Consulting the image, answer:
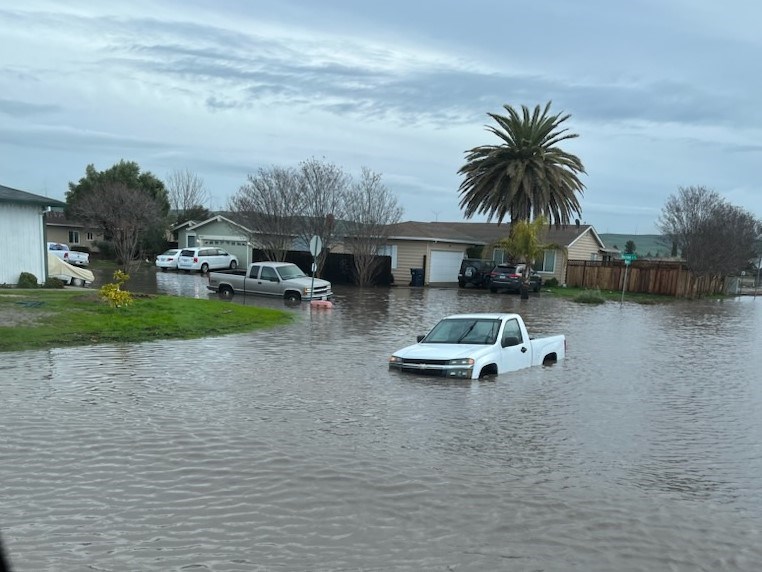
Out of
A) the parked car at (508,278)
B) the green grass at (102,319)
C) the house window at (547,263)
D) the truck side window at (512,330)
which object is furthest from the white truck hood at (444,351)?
the house window at (547,263)

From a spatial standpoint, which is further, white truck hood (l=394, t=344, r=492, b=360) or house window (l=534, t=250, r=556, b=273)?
house window (l=534, t=250, r=556, b=273)

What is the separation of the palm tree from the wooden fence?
15.9ft

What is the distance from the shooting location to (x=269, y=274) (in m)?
29.7

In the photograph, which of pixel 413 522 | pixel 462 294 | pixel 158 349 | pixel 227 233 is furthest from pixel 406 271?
pixel 413 522

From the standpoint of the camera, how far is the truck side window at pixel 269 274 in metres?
29.5

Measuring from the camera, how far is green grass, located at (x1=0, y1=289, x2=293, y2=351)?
15719mm

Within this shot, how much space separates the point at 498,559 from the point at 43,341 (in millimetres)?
12563

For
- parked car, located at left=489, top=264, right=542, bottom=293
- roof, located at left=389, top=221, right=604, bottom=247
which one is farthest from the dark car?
parked car, located at left=489, top=264, right=542, bottom=293

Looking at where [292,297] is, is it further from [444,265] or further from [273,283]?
[444,265]

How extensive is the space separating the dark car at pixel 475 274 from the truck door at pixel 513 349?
1196 inches

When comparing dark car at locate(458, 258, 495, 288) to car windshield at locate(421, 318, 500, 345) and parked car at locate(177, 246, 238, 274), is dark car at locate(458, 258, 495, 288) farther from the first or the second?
car windshield at locate(421, 318, 500, 345)

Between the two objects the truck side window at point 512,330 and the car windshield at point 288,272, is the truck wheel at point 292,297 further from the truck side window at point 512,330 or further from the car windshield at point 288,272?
the truck side window at point 512,330

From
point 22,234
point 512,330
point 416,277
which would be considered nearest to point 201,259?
point 416,277

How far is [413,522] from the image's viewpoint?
6238 millimetres
